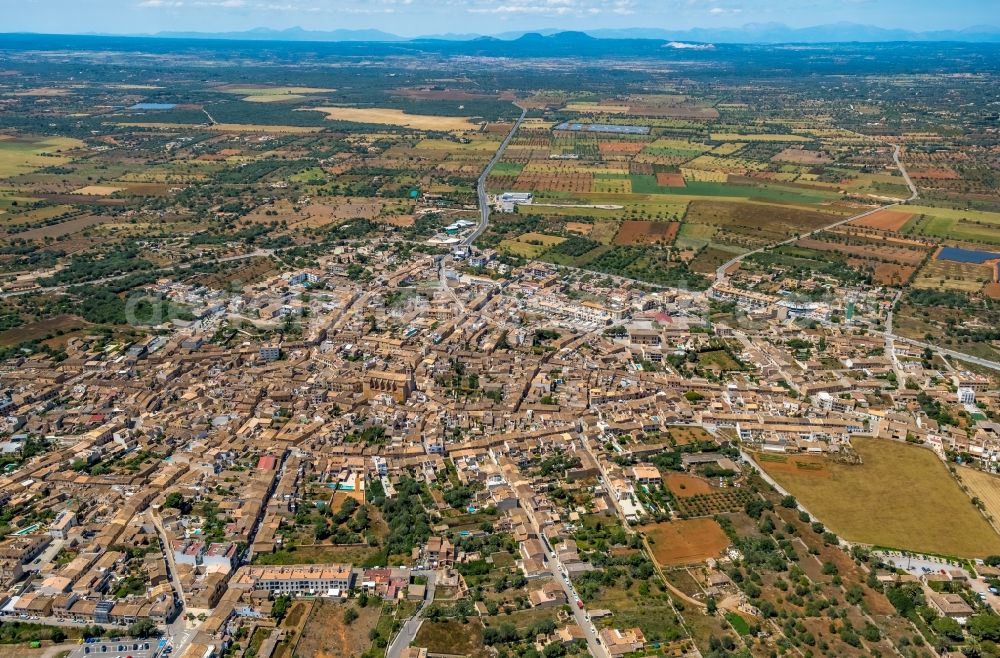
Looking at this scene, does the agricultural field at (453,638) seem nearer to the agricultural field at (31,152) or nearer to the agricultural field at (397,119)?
the agricultural field at (31,152)

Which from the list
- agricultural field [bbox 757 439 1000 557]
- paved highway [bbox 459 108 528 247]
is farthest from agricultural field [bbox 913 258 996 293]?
paved highway [bbox 459 108 528 247]

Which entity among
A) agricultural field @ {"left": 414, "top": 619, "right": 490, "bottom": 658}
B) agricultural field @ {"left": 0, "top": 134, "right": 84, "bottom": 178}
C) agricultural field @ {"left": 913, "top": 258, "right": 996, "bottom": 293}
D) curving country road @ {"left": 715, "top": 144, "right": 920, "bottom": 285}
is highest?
agricultural field @ {"left": 0, "top": 134, "right": 84, "bottom": 178}

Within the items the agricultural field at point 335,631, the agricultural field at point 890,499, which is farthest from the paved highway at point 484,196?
the agricultural field at point 335,631

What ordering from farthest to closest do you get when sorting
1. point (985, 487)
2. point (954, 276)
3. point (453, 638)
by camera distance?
point (954, 276), point (985, 487), point (453, 638)

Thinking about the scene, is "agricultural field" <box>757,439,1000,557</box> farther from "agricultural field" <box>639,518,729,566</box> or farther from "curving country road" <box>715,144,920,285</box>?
"curving country road" <box>715,144,920,285</box>

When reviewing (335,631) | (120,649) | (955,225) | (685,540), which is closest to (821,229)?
(955,225)

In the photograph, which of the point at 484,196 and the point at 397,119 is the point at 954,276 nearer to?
the point at 484,196

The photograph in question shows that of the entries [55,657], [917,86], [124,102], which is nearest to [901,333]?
[55,657]
